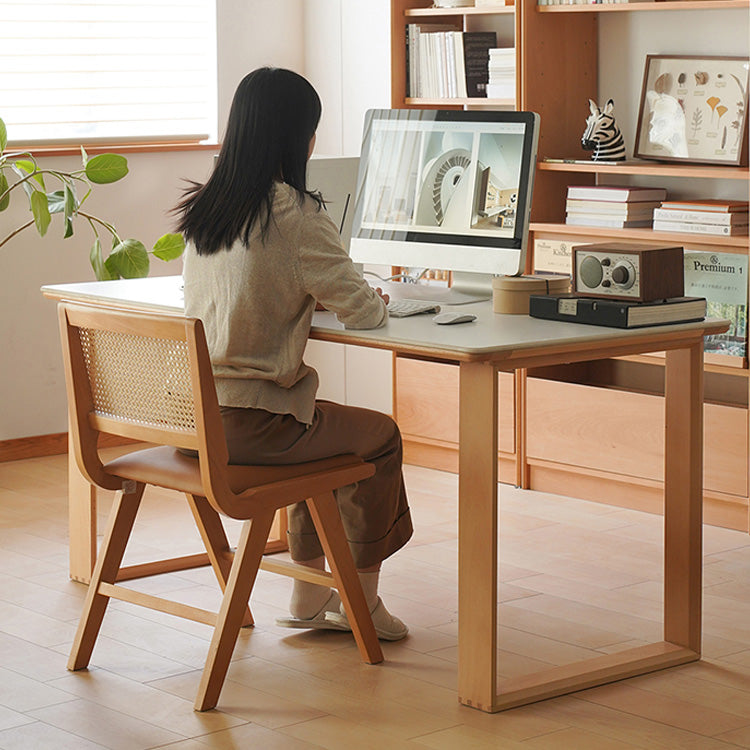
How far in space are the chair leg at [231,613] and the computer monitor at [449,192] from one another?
3.04 feet

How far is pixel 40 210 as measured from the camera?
4.38 metres

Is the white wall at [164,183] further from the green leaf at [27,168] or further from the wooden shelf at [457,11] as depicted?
the wooden shelf at [457,11]

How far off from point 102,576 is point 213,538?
34cm

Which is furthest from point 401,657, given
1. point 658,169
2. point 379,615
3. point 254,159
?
point 658,169

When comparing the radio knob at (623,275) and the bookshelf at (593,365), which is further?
the bookshelf at (593,365)

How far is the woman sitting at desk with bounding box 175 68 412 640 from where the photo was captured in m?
2.83

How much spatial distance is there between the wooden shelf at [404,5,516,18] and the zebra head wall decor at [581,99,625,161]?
1.45 feet

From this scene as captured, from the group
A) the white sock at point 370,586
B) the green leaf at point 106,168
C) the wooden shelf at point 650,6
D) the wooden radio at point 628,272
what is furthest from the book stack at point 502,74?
the white sock at point 370,586

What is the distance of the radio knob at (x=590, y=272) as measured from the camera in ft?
9.79

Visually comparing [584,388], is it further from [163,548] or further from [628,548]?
[163,548]

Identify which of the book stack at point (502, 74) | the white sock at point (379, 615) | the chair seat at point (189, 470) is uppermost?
the book stack at point (502, 74)

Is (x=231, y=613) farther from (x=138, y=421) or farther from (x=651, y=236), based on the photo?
(x=651, y=236)

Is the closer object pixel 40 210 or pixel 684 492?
pixel 684 492

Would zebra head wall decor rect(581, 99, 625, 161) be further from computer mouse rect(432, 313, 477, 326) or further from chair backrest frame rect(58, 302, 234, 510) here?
chair backrest frame rect(58, 302, 234, 510)
